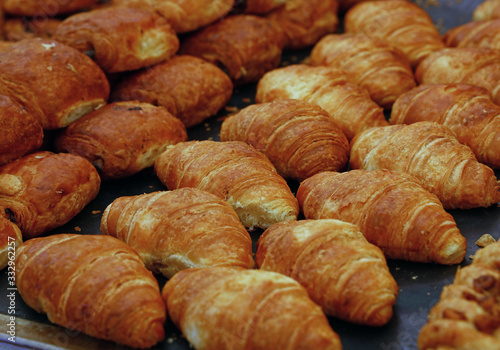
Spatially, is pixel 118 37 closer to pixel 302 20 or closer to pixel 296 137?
pixel 296 137

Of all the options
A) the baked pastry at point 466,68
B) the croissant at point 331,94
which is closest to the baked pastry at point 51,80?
the croissant at point 331,94

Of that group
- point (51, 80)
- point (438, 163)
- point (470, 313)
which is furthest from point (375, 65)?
point (470, 313)

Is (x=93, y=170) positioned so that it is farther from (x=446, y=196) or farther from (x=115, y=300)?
(x=446, y=196)

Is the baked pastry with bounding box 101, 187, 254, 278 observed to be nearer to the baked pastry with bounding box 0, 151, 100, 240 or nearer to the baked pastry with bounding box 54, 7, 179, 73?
the baked pastry with bounding box 0, 151, 100, 240

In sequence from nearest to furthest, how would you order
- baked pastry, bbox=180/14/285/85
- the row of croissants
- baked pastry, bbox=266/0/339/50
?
the row of croissants → baked pastry, bbox=180/14/285/85 → baked pastry, bbox=266/0/339/50

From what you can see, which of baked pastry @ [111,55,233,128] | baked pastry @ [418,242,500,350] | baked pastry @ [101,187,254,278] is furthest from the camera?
baked pastry @ [111,55,233,128]

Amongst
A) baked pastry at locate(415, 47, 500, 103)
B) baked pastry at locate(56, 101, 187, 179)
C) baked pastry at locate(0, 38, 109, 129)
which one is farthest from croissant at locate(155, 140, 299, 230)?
baked pastry at locate(415, 47, 500, 103)

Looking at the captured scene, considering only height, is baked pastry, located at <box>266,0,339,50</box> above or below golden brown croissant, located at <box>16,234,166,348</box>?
above

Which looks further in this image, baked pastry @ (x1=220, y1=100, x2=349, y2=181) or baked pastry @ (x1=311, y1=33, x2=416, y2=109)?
baked pastry @ (x1=311, y1=33, x2=416, y2=109)

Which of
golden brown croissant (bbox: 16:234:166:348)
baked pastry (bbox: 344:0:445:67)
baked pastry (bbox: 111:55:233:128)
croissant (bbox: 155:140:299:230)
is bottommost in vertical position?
golden brown croissant (bbox: 16:234:166:348)
